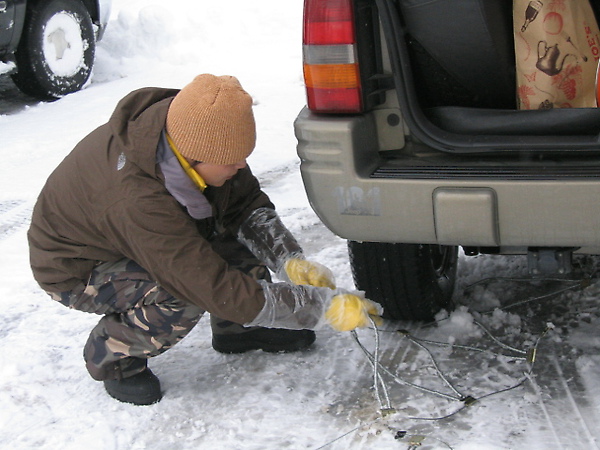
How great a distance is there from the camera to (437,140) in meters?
2.34

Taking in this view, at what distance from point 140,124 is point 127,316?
64 centimetres

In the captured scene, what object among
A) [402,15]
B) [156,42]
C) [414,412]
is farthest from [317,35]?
[156,42]

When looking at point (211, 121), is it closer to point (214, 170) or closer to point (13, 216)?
point (214, 170)

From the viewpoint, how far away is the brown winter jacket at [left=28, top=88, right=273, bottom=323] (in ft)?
7.60

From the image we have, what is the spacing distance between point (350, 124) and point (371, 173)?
16 centimetres

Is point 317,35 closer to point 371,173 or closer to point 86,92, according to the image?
point 371,173

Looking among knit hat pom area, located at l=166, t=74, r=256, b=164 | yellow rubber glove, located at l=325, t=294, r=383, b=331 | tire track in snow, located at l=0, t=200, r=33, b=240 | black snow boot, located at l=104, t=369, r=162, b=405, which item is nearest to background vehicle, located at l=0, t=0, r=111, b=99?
tire track in snow, located at l=0, t=200, r=33, b=240

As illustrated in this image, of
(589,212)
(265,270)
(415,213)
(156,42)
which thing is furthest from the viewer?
(156,42)

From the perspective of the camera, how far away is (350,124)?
7.63 feet

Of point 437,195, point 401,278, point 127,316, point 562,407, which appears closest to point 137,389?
point 127,316

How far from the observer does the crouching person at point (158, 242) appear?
7.59 feet

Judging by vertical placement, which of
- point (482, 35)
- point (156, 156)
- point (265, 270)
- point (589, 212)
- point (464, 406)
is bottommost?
point (464, 406)

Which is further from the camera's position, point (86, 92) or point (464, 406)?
point (86, 92)

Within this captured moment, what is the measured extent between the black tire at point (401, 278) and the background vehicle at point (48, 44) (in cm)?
453
